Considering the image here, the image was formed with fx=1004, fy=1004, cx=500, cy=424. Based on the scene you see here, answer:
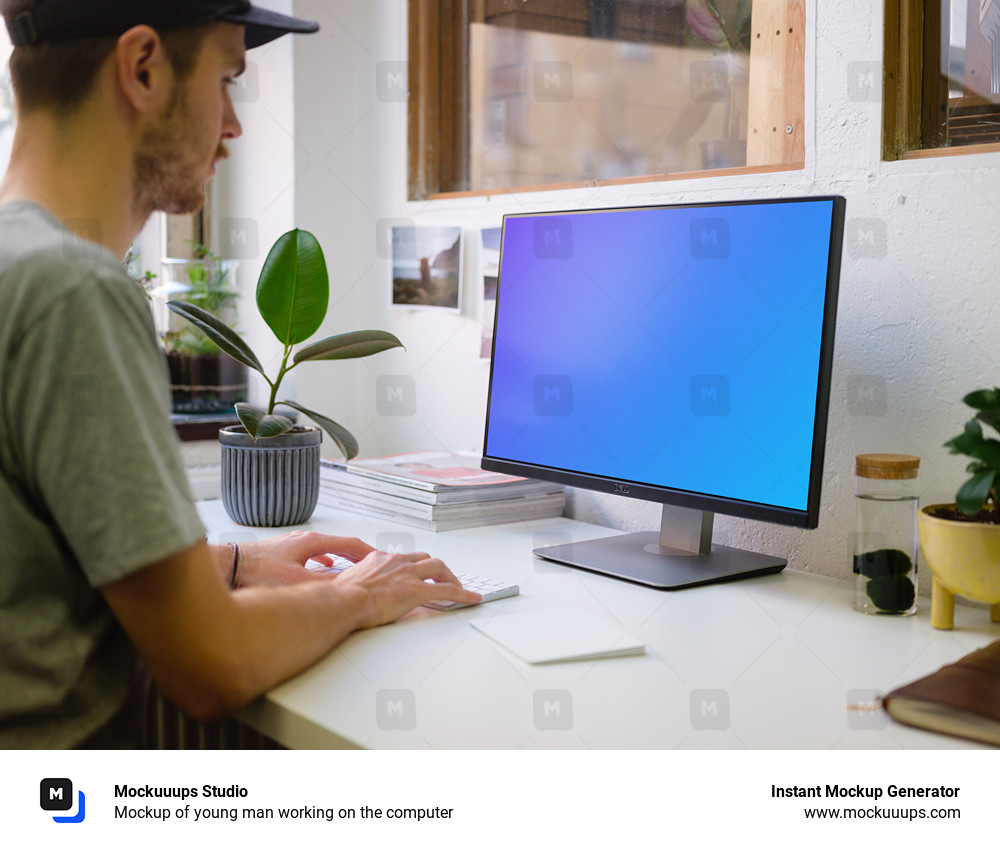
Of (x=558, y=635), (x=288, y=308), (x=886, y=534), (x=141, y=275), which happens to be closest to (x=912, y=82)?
(x=886, y=534)

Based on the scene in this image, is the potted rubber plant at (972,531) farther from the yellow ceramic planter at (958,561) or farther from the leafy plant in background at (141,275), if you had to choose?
the leafy plant in background at (141,275)

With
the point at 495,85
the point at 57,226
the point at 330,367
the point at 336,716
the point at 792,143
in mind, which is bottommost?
the point at 336,716

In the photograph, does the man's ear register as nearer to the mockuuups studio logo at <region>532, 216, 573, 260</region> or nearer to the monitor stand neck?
the mockuuups studio logo at <region>532, 216, 573, 260</region>

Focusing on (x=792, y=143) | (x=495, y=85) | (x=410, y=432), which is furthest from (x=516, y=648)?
(x=495, y=85)

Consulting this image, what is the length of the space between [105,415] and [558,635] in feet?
1.47

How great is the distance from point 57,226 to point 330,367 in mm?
1125

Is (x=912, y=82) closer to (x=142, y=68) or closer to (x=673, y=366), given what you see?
(x=673, y=366)

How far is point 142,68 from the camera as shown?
836 millimetres

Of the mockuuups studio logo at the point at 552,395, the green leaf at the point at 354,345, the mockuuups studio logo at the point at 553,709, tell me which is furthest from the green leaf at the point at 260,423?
the mockuuups studio logo at the point at 553,709

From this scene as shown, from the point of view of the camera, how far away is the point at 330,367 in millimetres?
1900

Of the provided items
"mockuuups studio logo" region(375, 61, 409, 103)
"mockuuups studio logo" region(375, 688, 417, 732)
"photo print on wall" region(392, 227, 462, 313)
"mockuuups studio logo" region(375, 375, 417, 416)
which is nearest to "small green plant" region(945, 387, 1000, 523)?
"mockuuups studio logo" region(375, 688, 417, 732)

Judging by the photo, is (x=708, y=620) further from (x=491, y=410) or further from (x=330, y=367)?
(x=330, y=367)
